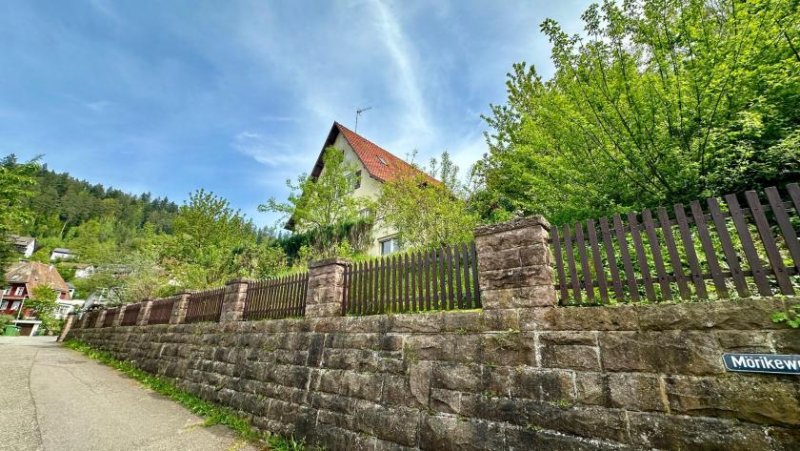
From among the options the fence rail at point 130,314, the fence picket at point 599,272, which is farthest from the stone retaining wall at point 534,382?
the fence rail at point 130,314

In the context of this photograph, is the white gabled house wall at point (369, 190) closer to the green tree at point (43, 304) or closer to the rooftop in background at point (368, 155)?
the rooftop in background at point (368, 155)

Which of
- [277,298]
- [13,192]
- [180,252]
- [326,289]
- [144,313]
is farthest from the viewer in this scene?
[180,252]

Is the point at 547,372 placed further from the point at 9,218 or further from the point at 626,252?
the point at 9,218

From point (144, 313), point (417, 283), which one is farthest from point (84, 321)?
point (417, 283)

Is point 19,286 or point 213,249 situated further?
point 19,286

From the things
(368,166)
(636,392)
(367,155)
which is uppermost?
(367,155)

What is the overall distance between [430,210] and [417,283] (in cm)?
638

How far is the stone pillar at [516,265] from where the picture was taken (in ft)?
11.9

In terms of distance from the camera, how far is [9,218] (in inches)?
689

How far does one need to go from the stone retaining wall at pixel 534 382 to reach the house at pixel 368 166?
11.0 meters

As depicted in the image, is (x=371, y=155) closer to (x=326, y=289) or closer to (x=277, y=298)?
(x=277, y=298)

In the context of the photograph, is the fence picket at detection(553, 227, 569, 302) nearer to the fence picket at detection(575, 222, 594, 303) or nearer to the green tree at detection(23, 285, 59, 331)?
the fence picket at detection(575, 222, 594, 303)

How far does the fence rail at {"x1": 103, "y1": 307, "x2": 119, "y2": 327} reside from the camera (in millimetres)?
14867

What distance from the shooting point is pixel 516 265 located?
3.85 m
